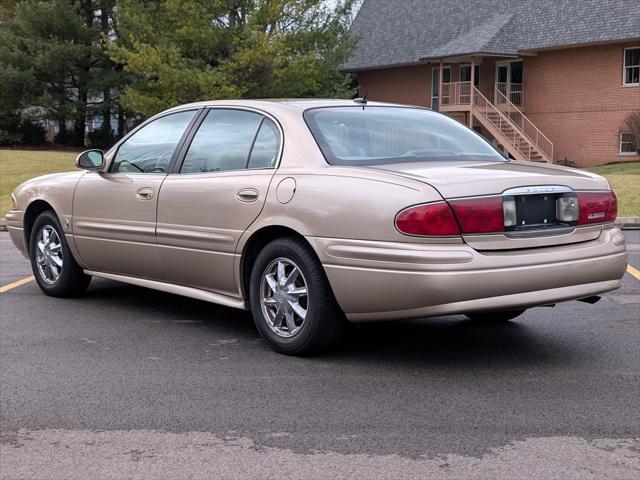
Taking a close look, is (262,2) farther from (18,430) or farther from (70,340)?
(18,430)

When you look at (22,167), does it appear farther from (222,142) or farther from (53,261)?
(222,142)

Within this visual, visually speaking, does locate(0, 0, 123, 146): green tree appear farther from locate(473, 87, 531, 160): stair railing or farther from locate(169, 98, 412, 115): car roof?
locate(169, 98, 412, 115): car roof

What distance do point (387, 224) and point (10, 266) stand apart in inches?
241

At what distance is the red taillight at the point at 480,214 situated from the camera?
16.4 feet

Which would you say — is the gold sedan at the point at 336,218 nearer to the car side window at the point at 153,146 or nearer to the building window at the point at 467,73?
the car side window at the point at 153,146

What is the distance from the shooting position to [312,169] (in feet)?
18.4

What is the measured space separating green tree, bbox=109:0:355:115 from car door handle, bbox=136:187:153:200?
22164 mm

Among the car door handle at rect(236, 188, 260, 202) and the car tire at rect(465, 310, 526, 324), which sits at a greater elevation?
the car door handle at rect(236, 188, 260, 202)

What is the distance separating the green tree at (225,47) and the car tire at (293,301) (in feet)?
76.6

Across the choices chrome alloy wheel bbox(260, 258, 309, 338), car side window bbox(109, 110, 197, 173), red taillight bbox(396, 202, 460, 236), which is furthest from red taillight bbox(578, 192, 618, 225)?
car side window bbox(109, 110, 197, 173)

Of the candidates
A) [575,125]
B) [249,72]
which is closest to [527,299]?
[249,72]

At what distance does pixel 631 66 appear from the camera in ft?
105

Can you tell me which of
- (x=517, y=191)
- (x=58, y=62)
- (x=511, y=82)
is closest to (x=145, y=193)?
(x=517, y=191)

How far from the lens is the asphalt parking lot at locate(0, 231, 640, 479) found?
3.88 m
